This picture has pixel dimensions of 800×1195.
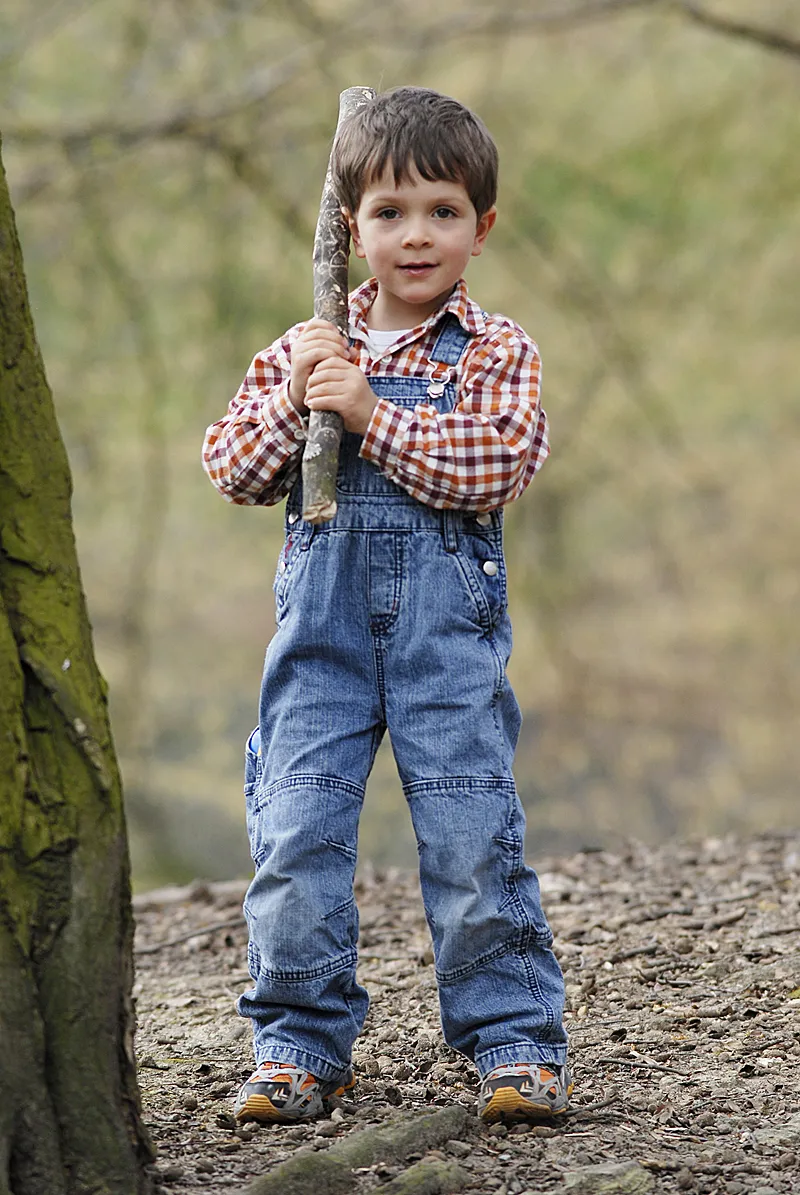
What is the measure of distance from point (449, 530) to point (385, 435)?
20 centimetres

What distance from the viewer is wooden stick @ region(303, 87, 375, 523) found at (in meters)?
2.37

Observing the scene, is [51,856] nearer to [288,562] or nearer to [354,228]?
[288,562]

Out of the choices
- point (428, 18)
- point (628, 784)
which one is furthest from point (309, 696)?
point (628, 784)

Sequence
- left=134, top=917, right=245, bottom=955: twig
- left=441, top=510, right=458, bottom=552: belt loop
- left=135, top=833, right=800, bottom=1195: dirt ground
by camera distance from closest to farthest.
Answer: left=135, top=833, right=800, bottom=1195: dirt ground → left=441, top=510, right=458, bottom=552: belt loop → left=134, top=917, right=245, bottom=955: twig

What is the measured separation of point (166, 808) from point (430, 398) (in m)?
8.38

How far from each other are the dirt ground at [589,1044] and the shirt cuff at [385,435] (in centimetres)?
104

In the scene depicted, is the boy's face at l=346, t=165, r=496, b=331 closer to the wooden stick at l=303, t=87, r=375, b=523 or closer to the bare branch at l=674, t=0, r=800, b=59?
the wooden stick at l=303, t=87, r=375, b=523

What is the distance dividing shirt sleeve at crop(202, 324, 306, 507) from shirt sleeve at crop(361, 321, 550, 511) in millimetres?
159

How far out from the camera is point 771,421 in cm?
1203

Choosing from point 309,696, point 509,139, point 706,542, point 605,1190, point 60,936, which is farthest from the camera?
point 706,542

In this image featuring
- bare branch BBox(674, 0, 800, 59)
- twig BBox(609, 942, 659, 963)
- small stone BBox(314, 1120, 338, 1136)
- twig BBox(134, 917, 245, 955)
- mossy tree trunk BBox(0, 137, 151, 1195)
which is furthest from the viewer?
bare branch BBox(674, 0, 800, 59)

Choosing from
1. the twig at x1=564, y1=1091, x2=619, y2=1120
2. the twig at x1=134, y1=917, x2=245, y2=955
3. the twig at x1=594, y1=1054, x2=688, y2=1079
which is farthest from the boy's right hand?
the twig at x1=134, y1=917, x2=245, y2=955

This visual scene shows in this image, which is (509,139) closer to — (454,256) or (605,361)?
(605,361)

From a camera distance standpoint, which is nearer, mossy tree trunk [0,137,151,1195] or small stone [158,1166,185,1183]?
mossy tree trunk [0,137,151,1195]
